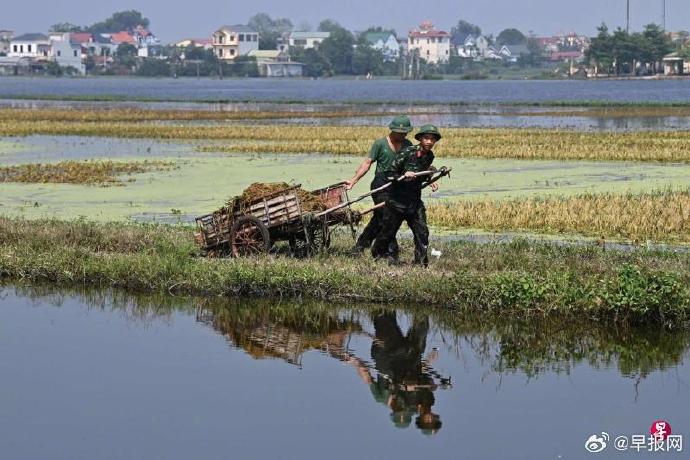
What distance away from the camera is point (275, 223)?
12.7 metres

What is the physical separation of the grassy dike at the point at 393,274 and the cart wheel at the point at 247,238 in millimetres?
227

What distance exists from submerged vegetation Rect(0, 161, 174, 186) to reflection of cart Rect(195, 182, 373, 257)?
10478 millimetres

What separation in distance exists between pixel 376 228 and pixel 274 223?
1.07m

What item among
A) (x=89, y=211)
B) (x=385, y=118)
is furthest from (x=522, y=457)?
(x=385, y=118)

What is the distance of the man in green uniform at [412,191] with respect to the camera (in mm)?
11797

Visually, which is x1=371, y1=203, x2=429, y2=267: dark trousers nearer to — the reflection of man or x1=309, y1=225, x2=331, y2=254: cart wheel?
x1=309, y1=225, x2=331, y2=254: cart wheel

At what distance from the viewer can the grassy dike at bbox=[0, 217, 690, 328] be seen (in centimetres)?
1055

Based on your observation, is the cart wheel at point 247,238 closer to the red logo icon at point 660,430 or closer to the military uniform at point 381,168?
the military uniform at point 381,168

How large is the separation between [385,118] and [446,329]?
46689mm

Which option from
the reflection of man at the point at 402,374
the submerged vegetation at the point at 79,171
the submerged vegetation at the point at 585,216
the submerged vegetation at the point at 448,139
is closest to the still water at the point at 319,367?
the reflection of man at the point at 402,374

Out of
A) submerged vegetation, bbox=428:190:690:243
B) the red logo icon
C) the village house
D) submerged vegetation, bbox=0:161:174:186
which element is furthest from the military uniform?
the village house

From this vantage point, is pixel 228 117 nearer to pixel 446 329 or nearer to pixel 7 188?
Result: pixel 7 188

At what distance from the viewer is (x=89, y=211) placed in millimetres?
18656

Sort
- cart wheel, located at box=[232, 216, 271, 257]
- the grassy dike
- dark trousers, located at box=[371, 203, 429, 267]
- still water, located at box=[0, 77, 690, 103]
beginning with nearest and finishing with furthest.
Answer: the grassy dike → dark trousers, located at box=[371, 203, 429, 267] → cart wheel, located at box=[232, 216, 271, 257] → still water, located at box=[0, 77, 690, 103]
